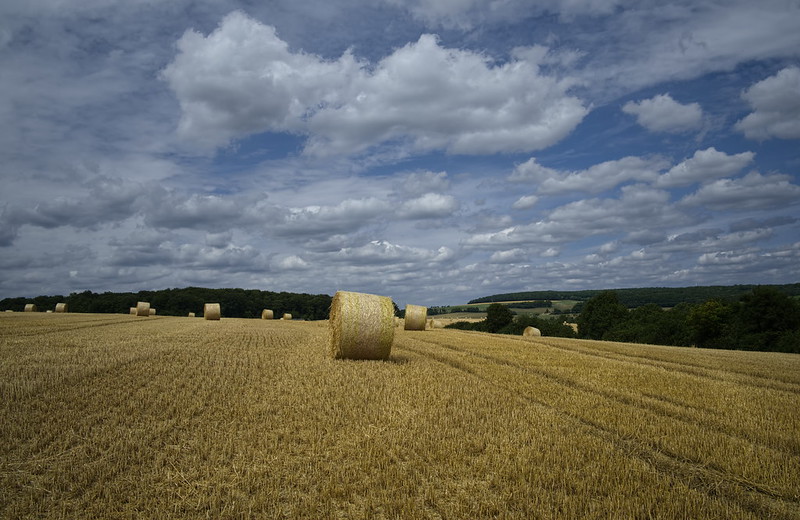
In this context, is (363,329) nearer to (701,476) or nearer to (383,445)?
(383,445)

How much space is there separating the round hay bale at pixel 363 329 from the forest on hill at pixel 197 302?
6067cm

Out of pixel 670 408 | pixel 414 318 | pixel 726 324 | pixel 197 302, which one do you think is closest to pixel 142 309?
pixel 414 318

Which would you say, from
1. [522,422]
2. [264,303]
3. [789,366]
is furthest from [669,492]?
[264,303]

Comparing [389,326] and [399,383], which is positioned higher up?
[389,326]

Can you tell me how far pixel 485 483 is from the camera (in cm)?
466

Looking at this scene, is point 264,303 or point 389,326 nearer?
point 389,326

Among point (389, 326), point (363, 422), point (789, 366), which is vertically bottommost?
point (789, 366)

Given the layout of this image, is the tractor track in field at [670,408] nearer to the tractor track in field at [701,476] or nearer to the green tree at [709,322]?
the tractor track in field at [701,476]

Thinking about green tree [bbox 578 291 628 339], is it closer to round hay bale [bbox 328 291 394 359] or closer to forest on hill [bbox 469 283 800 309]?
forest on hill [bbox 469 283 800 309]

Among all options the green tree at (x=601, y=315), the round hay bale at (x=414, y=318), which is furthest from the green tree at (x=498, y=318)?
the round hay bale at (x=414, y=318)

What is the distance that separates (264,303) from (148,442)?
7957cm

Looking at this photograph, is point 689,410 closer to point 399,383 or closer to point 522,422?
point 522,422

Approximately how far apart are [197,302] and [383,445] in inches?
3074

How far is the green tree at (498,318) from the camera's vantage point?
65438mm
